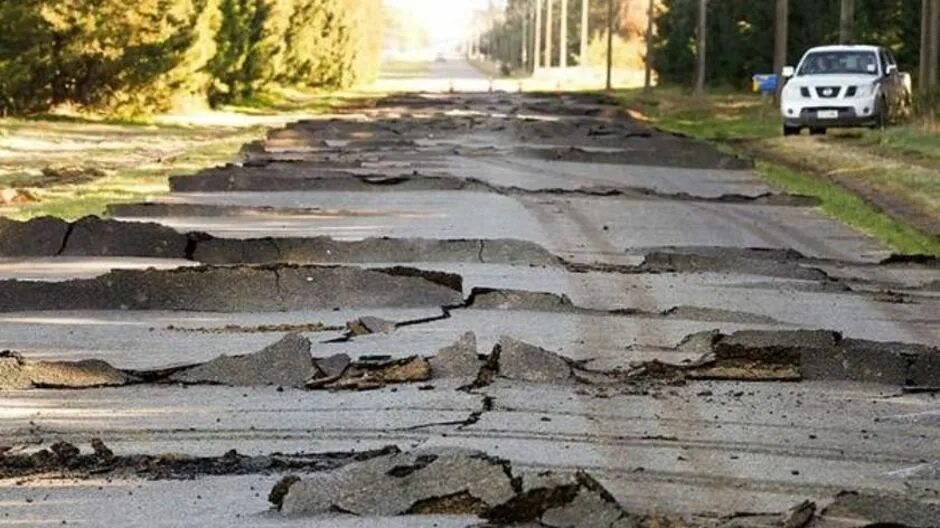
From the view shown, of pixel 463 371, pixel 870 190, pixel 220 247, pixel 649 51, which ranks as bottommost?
pixel 649 51

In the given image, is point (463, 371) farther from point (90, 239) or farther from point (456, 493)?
point (90, 239)

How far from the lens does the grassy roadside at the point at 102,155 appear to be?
20.5 metres

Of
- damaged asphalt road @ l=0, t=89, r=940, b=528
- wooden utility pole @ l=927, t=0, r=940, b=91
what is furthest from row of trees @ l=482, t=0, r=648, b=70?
damaged asphalt road @ l=0, t=89, r=940, b=528

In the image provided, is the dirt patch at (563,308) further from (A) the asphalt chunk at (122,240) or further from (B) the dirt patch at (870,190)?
(B) the dirt patch at (870,190)

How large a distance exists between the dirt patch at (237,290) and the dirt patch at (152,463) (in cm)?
460

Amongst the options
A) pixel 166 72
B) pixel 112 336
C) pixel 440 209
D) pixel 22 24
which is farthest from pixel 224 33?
pixel 112 336

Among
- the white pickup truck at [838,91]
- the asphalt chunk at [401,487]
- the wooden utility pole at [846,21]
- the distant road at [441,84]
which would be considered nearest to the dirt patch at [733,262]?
the asphalt chunk at [401,487]

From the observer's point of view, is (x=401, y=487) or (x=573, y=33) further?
(x=573, y=33)

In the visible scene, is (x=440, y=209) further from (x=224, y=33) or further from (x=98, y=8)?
(x=224, y=33)

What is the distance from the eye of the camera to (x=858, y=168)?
27.7 m

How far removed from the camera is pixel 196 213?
19.2m

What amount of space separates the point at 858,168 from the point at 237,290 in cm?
1674

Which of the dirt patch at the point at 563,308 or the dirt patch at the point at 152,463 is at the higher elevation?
the dirt patch at the point at 152,463

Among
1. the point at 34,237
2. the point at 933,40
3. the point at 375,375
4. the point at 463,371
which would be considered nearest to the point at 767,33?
the point at 933,40
